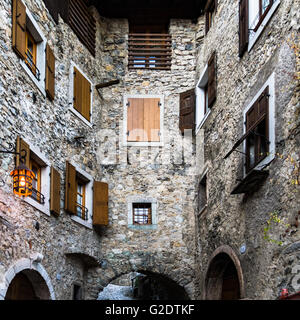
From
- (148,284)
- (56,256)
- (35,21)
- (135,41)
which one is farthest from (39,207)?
(148,284)

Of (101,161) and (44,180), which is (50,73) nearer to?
(44,180)

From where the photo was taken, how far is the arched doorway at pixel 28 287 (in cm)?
928

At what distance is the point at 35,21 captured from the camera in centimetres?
1026

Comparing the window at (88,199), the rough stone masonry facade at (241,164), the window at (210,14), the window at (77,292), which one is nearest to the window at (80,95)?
the window at (88,199)

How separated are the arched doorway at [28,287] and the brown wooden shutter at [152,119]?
485cm

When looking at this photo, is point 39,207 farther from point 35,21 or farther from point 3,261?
point 35,21

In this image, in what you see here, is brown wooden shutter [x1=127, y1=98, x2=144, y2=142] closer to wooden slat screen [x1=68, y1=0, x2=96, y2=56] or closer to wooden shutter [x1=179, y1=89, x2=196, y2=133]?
wooden shutter [x1=179, y1=89, x2=196, y2=133]

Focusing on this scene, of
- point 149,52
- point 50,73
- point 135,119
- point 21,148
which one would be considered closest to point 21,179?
point 21,148

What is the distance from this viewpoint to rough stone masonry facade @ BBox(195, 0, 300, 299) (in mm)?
7441

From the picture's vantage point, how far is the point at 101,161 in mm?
13242

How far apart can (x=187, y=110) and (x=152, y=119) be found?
2.89ft

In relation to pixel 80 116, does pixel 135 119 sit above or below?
above

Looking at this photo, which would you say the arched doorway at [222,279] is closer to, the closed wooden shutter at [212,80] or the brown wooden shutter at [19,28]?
the closed wooden shutter at [212,80]

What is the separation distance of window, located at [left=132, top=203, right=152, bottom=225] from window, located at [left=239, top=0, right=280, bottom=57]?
4.69m
